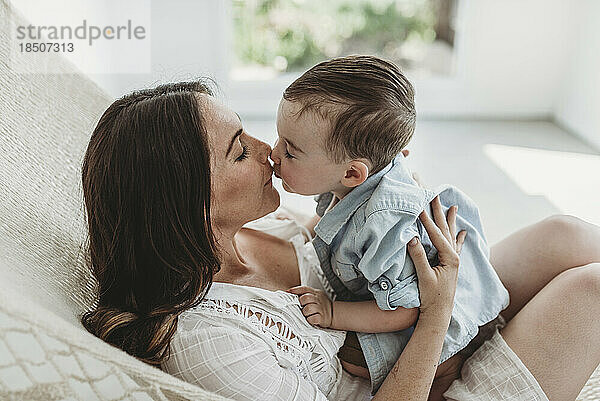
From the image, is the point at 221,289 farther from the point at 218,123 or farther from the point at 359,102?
the point at 359,102

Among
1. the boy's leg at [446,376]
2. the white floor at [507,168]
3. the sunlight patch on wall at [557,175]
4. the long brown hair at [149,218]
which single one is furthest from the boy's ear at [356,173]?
the sunlight patch on wall at [557,175]

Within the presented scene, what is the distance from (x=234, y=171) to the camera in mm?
1161

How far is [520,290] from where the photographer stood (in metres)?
1.50

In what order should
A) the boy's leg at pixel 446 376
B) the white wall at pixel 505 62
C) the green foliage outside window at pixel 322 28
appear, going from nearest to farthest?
the boy's leg at pixel 446 376 → the white wall at pixel 505 62 → the green foliage outside window at pixel 322 28

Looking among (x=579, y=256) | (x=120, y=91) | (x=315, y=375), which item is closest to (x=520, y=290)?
(x=579, y=256)

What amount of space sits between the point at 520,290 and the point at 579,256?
0.45ft

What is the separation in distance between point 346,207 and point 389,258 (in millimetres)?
138

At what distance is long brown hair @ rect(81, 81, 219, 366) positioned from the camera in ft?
3.47

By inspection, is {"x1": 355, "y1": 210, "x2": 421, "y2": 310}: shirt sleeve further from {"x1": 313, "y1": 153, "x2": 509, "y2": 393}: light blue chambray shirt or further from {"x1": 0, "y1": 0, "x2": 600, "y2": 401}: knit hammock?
{"x1": 0, "y1": 0, "x2": 600, "y2": 401}: knit hammock

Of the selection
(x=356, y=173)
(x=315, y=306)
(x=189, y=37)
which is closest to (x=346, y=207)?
(x=356, y=173)

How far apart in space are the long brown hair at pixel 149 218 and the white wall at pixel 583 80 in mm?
2680

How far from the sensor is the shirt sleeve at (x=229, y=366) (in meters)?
1.03

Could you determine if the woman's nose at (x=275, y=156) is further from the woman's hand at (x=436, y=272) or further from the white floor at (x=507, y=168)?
the white floor at (x=507, y=168)

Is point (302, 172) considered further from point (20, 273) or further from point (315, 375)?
point (20, 273)
